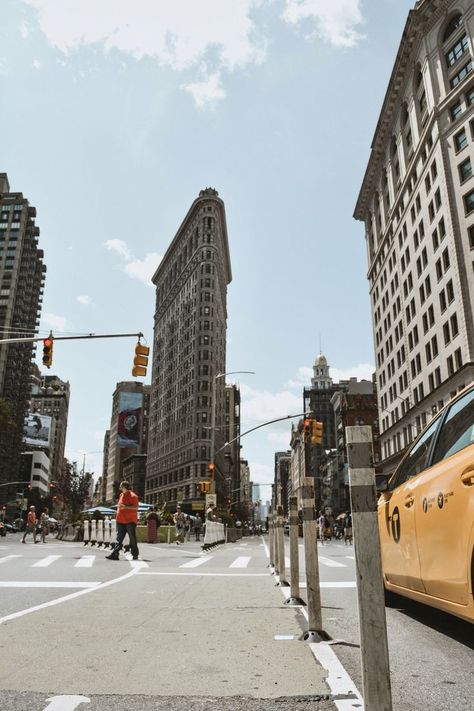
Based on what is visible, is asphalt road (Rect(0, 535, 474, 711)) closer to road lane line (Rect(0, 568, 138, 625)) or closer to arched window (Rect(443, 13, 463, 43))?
road lane line (Rect(0, 568, 138, 625))

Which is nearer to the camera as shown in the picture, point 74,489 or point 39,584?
point 39,584

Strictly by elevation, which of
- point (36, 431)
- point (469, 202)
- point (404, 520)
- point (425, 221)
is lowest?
point (404, 520)

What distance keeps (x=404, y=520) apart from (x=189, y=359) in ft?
296

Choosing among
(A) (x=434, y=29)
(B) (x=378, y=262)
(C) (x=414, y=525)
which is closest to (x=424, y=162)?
(A) (x=434, y=29)

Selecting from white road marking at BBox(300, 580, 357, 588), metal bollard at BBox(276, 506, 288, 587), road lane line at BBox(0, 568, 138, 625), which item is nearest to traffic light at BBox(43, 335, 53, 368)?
road lane line at BBox(0, 568, 138, 625)

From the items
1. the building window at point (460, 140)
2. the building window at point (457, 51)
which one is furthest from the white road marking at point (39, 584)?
the building window at point (457, 51)

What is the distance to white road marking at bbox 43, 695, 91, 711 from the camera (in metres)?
2.75

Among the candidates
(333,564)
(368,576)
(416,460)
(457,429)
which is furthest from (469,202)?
(368,576)

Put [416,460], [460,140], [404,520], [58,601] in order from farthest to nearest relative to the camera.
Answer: [460,140] < [58,601] < [416,460] < [404,520]

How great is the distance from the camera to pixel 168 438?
10081 cm

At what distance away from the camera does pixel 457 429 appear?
420 centimetres

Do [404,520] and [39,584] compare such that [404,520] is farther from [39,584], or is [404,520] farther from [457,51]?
[457,51]

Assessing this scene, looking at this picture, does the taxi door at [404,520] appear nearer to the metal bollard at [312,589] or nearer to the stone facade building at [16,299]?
the metal bollard at [312,589]

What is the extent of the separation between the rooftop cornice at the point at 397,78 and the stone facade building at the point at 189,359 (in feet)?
109
